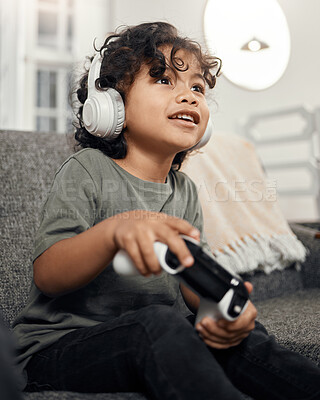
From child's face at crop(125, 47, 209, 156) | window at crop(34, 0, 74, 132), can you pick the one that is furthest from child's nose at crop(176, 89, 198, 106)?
window at crop(34, 0, 74, 132)

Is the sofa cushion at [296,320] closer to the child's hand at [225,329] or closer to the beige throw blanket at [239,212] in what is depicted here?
the beige throw blanket at [239,212]

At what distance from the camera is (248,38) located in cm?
213

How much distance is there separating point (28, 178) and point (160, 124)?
40 centimetres

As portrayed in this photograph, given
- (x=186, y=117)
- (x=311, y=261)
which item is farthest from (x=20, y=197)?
(x=311, y=261)

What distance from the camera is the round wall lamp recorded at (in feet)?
7.02

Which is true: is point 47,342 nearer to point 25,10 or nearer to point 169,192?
point 169,192

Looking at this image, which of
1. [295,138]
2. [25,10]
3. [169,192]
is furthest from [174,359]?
[25,10]

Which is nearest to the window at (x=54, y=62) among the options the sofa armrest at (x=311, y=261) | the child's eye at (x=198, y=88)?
the sofa armrest at (x=311, y=261)

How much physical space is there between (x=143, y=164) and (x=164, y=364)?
406 mm

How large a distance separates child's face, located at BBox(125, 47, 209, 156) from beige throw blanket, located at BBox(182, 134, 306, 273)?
488 millimetres

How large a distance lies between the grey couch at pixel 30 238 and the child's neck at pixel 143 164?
28cm

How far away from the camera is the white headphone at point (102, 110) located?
817 millimetres

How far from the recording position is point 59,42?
3961 mm

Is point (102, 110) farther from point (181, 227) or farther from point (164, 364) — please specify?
point (164, 364)
